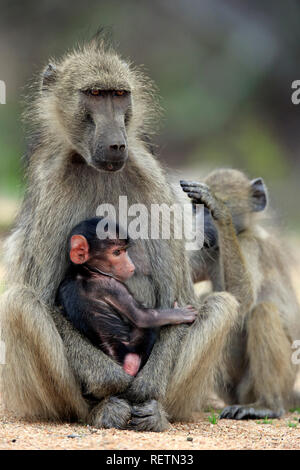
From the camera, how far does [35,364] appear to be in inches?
168

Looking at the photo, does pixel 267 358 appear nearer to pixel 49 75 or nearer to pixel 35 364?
pixel 35 364

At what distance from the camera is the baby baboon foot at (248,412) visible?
5.25 metres

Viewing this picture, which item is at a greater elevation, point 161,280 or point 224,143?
point 224,143

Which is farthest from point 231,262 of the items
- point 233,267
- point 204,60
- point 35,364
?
point 204,60

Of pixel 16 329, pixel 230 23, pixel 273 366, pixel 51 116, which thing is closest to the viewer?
pixel 16 329

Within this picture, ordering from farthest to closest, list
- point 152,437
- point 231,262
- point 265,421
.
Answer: point 231,262
point 265,421
point 152,437

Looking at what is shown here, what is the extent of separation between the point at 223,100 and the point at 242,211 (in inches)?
428

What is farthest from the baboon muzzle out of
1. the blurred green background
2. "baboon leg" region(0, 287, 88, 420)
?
the blurred green background

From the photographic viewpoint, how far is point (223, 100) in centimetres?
1659

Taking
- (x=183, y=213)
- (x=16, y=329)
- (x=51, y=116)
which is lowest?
(x=16, y=329)

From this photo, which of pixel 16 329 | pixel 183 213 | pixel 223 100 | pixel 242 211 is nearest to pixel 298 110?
pixel 223 100

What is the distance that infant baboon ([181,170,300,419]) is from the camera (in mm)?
5418

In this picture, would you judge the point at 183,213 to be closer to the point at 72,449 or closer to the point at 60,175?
the point at 60,175

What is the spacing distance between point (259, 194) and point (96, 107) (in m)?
2.21
